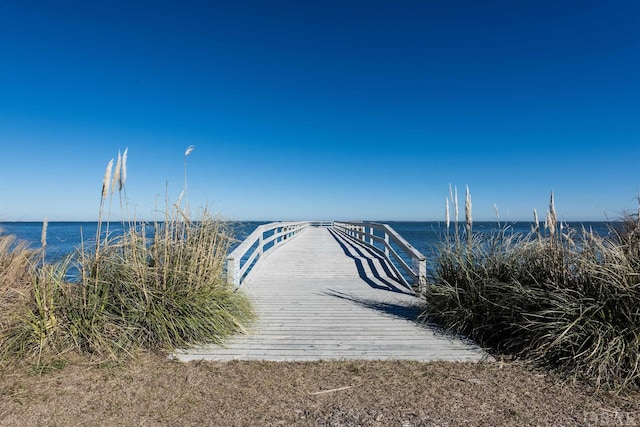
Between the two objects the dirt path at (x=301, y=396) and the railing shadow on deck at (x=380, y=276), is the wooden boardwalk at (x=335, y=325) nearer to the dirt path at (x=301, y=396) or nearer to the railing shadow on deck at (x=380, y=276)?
the railing shadow on deck at (x=380, y=276)

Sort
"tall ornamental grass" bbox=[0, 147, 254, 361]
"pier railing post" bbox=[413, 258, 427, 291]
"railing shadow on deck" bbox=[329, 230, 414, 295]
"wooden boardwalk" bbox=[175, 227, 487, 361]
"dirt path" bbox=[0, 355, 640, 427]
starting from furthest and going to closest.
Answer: "railing shadow on deck" bbox=[329, 230, 414, 295] < "pier railing post" bbox=[413, 258, 427, 291] < "wooden boardwalk" bbox=[175, 227, 487, 361] < "tall ornamental grass" bbox=[0, 147, 254, 361] < "dirt path" bbox=[0, 355, 640, 427]

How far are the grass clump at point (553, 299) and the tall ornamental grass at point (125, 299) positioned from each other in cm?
244

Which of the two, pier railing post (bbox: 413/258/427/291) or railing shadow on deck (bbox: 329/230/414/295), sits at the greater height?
pier railing post (bbox: 413/258/427/291)

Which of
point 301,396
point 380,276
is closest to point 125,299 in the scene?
point 301,396

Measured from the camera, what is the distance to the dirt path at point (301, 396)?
2.27m

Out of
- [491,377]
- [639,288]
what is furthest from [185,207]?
[639,288]

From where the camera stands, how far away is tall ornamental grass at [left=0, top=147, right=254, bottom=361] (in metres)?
3.03

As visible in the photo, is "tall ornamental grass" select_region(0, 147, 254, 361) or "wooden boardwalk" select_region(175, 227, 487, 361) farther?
"wooden boardwalk" select_region(175, 227, 487, 361)

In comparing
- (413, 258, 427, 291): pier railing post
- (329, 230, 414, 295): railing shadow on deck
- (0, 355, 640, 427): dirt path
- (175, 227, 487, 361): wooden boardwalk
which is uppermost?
(413, 258, 427, 291): pier railing post

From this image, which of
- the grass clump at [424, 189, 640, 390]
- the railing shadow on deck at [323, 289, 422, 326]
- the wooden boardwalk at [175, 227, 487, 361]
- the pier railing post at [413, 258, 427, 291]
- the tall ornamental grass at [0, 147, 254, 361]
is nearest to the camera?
the grass clump at [424, 189, 640, 390]

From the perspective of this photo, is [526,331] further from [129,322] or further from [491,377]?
[129,322]

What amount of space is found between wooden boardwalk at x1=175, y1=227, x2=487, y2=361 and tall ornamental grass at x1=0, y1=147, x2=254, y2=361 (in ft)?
1.04

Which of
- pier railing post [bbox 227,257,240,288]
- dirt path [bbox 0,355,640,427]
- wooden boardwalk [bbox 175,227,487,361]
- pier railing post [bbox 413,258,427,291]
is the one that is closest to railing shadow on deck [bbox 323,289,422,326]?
wooden boardwalk [bbox 175,227,487,361]

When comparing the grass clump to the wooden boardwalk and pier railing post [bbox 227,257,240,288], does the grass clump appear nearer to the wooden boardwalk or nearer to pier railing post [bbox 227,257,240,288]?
the wooden boardwalk
